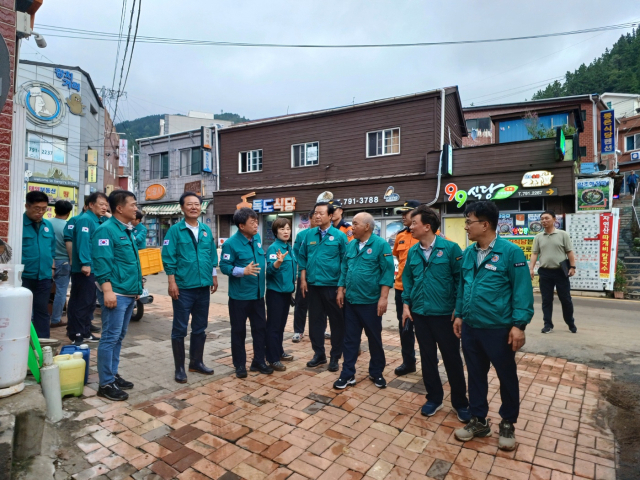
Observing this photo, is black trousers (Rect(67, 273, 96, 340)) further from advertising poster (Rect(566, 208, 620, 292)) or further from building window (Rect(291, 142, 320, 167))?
building window (Rect(291, 142, 320, 167))

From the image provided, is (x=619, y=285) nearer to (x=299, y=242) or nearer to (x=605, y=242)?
(x=605, y=242)

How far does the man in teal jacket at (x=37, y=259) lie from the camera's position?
4730mm

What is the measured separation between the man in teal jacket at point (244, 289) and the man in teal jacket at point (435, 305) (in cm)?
172

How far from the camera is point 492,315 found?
2.95 m

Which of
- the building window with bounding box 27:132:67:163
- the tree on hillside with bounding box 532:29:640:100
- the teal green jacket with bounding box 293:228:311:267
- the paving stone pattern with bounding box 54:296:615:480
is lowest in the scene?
the paving stone pattern with bounding box 54:296:615:480

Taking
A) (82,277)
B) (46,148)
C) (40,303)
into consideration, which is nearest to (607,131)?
(82,277)

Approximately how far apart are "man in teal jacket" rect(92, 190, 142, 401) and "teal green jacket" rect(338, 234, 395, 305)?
2.13 meters

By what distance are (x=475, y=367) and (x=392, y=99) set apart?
47.2 ft

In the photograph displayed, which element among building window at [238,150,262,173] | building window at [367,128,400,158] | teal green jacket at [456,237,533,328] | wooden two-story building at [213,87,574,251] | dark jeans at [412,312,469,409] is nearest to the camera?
teal green jacket at [456,237,533,328]

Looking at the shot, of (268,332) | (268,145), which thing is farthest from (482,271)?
(268,145)

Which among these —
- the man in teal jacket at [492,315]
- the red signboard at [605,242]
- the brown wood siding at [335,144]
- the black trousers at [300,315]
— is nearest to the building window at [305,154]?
the brown wood siding at [335,144]

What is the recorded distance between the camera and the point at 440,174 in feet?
47.4

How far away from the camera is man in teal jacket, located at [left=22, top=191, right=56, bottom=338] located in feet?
15.5

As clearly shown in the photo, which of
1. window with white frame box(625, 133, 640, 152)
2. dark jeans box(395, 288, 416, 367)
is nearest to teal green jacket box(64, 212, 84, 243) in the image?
dark jeans box(395, 288, 416, 367)
